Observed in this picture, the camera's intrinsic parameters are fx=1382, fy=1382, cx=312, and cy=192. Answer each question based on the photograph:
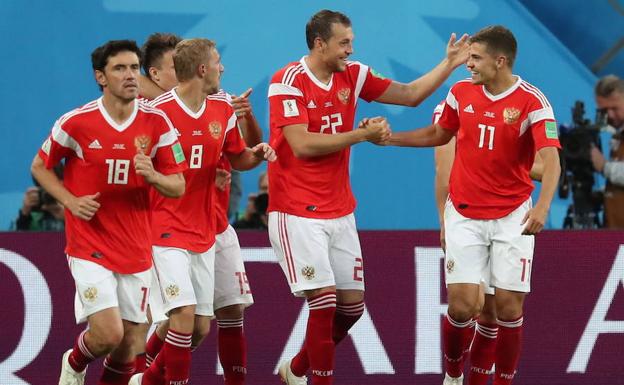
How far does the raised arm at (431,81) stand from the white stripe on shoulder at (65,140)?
6.35 ft

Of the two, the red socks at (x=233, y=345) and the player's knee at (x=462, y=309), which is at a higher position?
the player's knee at (x=462, y=309)

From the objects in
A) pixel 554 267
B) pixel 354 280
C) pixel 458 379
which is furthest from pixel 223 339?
pixel 554 267

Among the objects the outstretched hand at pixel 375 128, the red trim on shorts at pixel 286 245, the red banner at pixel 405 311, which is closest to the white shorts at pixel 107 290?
the red trim on shorts at pixel 286 245

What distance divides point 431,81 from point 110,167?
2.06m

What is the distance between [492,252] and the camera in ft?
26.7

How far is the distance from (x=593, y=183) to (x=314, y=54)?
3.54 metres

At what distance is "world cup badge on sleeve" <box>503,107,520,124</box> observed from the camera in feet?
26.3

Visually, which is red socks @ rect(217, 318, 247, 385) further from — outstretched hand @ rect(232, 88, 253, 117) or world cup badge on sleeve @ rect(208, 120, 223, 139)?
outstretched hand @ rect(232, 88, 253, 117)

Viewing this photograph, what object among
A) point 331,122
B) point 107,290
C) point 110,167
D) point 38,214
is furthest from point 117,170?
point 38,214

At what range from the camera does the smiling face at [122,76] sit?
290 inches

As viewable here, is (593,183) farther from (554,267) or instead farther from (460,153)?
(460,153)

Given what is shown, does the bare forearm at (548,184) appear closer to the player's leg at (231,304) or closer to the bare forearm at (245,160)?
the bare forearm at (245,160)

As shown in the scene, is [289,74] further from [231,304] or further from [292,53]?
[292,53]

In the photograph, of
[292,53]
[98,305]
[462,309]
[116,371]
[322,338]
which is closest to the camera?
[98,305]
